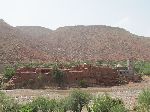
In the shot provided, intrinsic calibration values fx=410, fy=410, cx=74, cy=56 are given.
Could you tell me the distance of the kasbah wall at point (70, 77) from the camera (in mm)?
59250

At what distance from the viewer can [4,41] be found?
10038 cm

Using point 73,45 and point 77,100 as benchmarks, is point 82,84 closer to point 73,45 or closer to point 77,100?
point 77,100

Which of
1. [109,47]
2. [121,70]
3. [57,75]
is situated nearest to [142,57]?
[109,47]

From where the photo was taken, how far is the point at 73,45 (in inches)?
4702

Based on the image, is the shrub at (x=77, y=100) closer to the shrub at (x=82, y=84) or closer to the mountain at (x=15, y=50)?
the shrub at (x=82, y=84)

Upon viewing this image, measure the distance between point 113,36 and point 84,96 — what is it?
302 feet

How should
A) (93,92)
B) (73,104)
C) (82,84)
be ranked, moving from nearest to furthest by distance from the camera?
(73,104) → (93,92) → (82,84)

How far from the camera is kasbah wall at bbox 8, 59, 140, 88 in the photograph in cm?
5925

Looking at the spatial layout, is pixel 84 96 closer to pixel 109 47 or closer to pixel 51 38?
pixel 109 47

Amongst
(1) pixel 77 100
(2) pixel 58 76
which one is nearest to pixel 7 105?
(1) pixel 77 100

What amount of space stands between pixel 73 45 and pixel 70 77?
59.7 m

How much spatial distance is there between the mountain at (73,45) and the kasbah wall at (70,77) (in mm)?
26704

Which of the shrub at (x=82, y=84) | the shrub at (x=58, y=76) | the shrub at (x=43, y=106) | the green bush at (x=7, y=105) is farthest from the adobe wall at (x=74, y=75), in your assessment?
the green bush at (x=7, y=105)

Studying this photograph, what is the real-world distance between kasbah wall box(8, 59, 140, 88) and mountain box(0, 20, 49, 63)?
2670 cm
